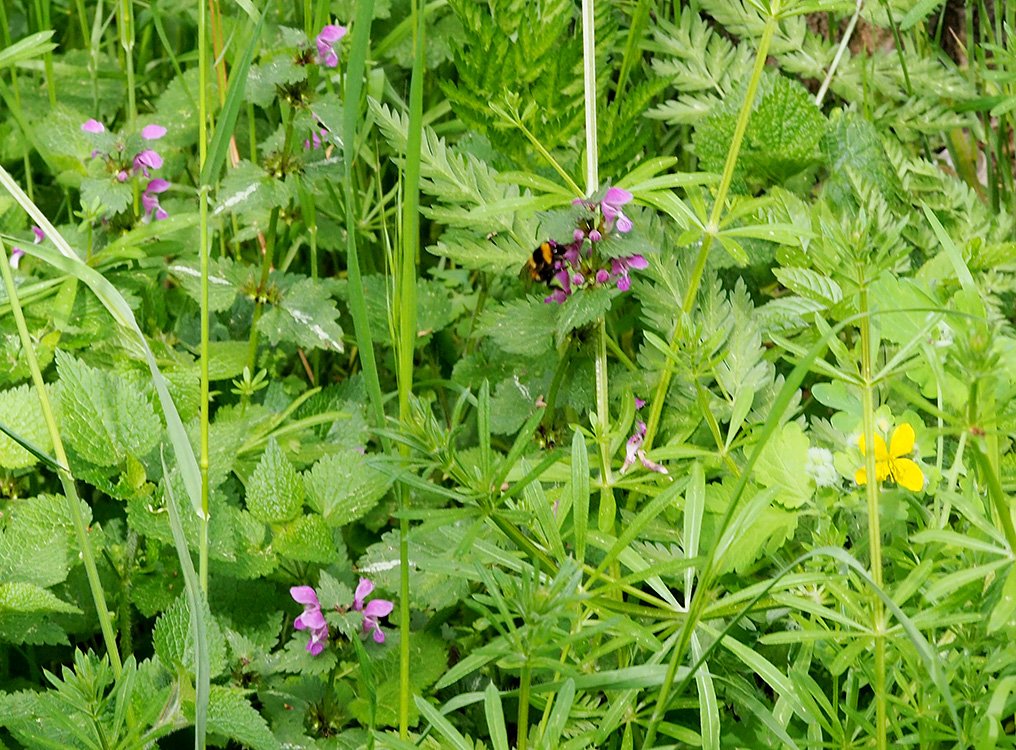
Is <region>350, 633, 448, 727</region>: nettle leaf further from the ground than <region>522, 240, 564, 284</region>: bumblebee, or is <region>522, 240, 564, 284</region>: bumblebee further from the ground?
<region>522, 240, 564, 284</region>: bumblebee

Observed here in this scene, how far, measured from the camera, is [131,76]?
238 centimetres

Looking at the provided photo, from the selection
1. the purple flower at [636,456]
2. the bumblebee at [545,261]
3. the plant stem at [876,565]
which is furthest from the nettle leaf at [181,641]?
the plant stem at [876,565]

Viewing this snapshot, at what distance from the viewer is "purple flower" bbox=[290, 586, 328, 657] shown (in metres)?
1.71

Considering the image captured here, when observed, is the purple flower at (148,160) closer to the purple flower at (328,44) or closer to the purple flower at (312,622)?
the purple flower at (328,44)

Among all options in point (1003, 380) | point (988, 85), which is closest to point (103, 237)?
point (1003, 380)

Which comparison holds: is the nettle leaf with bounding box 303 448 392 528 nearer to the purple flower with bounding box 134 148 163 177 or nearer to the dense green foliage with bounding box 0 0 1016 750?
the dense green foliage with bounding box 0 0 1016 750

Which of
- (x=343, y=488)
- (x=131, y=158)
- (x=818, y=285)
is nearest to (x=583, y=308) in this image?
(x=818, y=285)

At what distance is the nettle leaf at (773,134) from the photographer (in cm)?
215

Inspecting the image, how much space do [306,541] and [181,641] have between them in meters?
0.25

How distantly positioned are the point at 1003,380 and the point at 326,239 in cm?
145

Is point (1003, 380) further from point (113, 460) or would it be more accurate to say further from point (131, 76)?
point (131, 76)

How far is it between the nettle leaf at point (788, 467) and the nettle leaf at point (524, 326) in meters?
0.45

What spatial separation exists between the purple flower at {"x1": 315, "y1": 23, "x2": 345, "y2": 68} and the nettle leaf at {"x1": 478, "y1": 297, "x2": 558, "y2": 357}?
1.85ft

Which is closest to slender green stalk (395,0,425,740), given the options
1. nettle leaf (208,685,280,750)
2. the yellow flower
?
nettle leaf (208,685,280,750)
